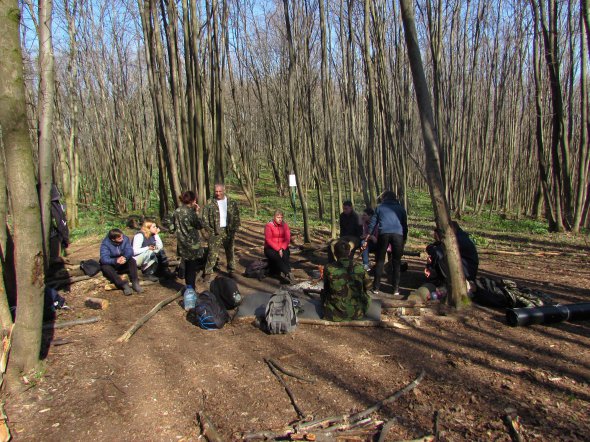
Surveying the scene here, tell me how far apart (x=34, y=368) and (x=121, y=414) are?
4.06 feet

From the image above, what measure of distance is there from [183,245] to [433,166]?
12.2 ft

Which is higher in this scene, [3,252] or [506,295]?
[3,252]

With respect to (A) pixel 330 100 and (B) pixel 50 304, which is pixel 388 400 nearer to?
(B) pixel 50 304

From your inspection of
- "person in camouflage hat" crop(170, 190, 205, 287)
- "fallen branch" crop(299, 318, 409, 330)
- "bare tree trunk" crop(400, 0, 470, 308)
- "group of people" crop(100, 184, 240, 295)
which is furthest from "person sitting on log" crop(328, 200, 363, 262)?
"fallen branch" crop(299, 318, 409, 330)

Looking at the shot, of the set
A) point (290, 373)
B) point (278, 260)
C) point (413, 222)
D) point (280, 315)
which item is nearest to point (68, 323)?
point (280, 315)

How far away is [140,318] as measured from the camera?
5.54 m

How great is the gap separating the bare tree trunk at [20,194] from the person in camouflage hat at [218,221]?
3.52m

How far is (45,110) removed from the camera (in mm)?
5746

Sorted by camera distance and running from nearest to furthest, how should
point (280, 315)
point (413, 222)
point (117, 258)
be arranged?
point (280, 315), point (117, 258), point (413, 222)

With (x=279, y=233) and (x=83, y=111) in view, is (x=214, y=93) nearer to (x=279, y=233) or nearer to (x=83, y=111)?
(x=279, y=233)

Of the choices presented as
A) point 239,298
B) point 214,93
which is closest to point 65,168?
point 214,93

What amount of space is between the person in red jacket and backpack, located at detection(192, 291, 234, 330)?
217cm

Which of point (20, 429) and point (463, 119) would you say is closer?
point (20, 429)

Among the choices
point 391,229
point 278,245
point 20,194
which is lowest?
point 278,245
